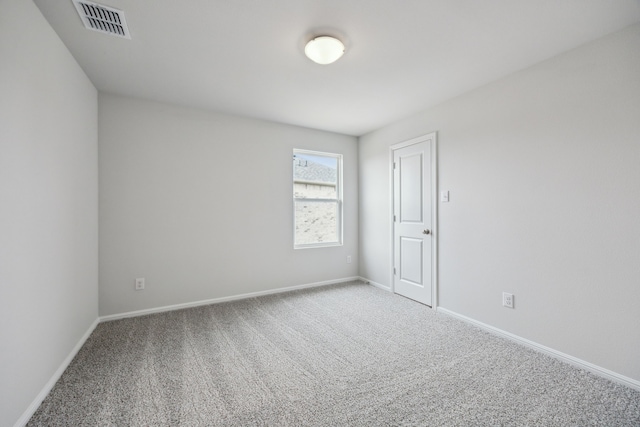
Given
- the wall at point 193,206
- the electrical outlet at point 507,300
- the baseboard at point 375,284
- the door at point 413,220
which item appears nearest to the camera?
the electrical outlet at point 507,300

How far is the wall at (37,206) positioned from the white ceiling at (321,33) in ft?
1.05

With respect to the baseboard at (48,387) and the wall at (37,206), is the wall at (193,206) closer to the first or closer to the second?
the wall at (37,206)

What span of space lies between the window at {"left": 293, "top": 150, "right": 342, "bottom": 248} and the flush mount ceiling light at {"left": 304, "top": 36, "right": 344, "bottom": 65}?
6.81 ft

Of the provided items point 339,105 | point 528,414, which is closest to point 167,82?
point 339,105

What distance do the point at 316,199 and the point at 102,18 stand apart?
3.05 m

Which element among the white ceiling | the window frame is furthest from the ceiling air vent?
the window frame

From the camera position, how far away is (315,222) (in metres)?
4.32

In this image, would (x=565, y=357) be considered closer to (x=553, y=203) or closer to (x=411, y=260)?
(x=553, y=203)

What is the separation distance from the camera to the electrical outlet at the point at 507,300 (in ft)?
8.25

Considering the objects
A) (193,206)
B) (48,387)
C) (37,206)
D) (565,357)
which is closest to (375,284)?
(565,357)

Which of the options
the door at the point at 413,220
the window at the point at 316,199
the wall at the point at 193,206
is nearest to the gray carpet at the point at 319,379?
the wall at the point at 193,206

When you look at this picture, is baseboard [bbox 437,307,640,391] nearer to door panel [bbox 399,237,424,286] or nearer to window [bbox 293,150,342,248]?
door panel [bbox 399,237,424,286]

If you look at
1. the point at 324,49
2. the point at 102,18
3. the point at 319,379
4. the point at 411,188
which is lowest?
the point at 319,379

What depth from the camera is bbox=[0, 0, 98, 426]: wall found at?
4.66ft
